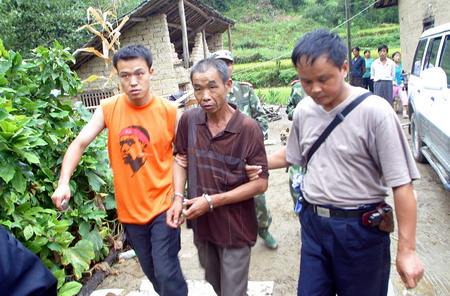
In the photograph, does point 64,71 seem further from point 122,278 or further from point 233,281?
point 233,281

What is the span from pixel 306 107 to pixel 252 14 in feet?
192

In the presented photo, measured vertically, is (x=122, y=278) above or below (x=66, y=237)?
below

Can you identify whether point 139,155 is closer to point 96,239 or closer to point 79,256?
point 79,256

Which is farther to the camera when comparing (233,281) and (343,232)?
(233,281)

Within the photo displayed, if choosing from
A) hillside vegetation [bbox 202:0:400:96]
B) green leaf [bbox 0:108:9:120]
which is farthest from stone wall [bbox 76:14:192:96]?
hillside vegetation [bbox 202:0:400:96]

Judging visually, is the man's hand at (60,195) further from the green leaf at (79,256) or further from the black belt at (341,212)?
the black belt at (341,212)

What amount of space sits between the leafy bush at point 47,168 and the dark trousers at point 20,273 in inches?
66.1

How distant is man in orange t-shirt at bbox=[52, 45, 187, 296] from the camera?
7.85 feet

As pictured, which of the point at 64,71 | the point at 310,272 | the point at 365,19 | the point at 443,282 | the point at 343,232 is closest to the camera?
the point at 343,232

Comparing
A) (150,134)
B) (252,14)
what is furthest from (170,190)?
(252,14)

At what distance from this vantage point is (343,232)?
5.69 ft

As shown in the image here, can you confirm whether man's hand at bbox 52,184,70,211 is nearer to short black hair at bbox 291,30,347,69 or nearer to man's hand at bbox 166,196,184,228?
man's hand at bbox 166,196,184,228

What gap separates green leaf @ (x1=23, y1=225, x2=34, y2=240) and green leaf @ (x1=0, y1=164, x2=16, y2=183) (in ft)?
1.32

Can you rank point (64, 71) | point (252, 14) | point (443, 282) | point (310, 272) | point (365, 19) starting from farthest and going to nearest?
point (252, 14), point (365, 19), point (64, 71), point (443, 282), point (310, 272)
